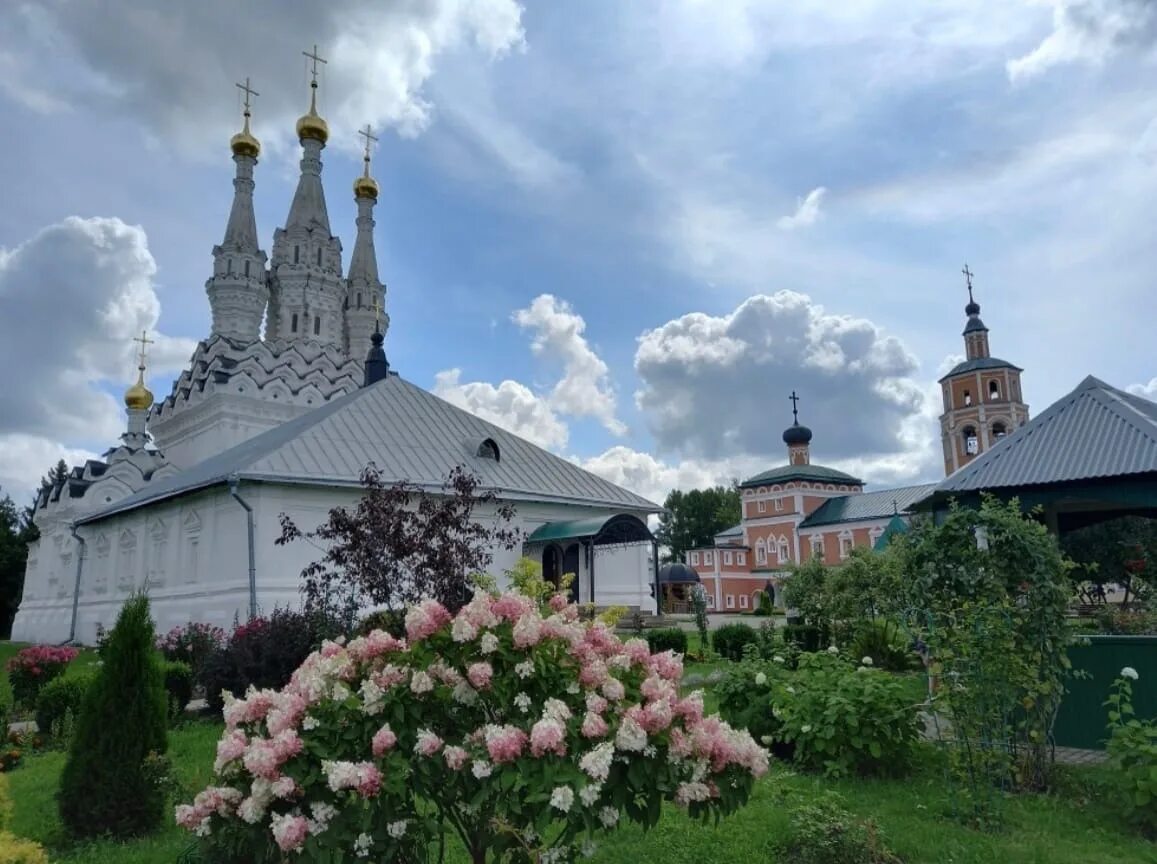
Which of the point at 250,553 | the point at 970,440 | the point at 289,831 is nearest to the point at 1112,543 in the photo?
the point at 250,553

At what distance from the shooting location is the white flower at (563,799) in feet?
8.80

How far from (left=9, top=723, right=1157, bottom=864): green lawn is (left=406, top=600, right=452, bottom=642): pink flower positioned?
7.64 feet

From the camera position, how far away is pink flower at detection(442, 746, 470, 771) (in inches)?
115

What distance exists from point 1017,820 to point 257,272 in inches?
1669

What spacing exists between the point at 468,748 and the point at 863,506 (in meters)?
45.0

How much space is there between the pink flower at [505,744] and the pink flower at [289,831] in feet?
2.47

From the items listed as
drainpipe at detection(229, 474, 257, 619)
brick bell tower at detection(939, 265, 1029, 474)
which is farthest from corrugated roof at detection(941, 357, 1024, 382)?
drainpipe at detection(229, 474, 257, 619)

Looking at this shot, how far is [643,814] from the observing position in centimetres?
307

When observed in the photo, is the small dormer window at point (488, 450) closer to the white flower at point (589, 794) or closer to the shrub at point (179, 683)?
the shrub at point (179, 683)

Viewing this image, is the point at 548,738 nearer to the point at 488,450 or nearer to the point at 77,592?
the point at 488,450

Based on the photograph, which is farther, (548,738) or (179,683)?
(179,683)

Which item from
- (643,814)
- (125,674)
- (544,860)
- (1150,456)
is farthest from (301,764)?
(1150,456)

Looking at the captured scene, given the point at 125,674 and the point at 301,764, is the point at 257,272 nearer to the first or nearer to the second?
the point at 125,674

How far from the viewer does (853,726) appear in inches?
239
